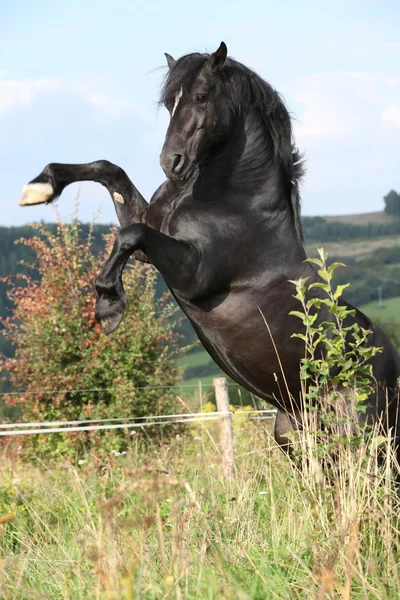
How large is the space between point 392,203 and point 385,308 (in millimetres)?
50554

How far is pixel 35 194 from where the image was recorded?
4.55 m

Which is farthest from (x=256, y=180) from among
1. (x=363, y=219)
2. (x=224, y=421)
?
(x=363, y=219)

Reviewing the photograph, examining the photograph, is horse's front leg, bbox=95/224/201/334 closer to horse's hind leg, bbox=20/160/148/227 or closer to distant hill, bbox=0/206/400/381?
horse's hind leg, bbox=20/160/148/227

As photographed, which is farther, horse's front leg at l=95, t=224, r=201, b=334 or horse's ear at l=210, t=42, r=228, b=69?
horse's ear at l=210, t=42, r=228, b=69

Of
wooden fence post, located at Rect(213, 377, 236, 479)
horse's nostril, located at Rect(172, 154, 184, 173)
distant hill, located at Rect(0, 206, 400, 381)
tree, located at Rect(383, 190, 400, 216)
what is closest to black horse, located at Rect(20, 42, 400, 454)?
horse's nostril, located at Rect(172, 154, 184, 173)

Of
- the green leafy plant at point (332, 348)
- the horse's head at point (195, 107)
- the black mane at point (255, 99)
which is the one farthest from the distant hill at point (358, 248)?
the green leafy plant at point (332, 348)

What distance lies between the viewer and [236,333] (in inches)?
182

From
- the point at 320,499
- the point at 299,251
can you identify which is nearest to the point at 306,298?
the point at 299,251

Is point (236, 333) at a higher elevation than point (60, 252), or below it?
below

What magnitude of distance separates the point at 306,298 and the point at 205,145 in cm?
110

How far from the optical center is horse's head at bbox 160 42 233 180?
4383 mm

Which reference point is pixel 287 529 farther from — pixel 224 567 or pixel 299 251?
pixel 299 251

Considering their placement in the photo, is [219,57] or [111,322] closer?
[111,322]

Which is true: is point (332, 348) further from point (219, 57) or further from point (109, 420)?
point (109, 420)
